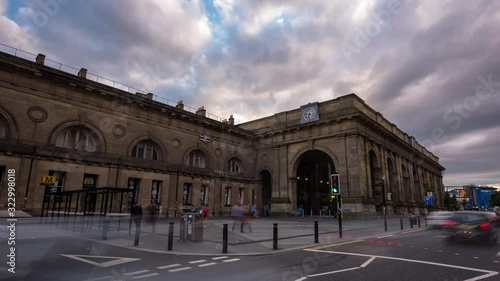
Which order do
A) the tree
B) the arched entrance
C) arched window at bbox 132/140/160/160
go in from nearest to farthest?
1. arched window at bbox 132/140/160/160
2. the arched entrance
3. the tree

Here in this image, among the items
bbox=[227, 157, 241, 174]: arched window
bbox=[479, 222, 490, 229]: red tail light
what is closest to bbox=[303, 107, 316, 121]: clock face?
bbox=[227, 157, 241, 174]: arched window

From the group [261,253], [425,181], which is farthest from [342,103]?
[425,181]

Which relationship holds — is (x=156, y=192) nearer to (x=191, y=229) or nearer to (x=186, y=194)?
(x=186, y=194)

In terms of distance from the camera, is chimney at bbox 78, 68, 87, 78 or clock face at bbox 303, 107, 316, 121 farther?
clock face at bbox 303, 107, 316, 121

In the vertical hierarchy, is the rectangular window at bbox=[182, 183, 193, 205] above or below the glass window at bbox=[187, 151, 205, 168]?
below

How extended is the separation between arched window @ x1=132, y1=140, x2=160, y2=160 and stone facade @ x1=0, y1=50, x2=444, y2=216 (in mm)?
100

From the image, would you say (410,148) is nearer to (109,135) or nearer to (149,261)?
(109,135)

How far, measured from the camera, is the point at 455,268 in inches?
308

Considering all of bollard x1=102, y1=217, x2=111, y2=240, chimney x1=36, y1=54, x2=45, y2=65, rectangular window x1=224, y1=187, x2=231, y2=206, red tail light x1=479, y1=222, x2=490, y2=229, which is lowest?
bollard x1=102, y1=217, x2=111, y2=240

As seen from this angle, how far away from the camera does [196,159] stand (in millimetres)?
33594

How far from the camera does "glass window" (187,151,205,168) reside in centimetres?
3281

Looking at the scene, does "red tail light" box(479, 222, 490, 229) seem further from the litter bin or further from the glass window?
the glass window

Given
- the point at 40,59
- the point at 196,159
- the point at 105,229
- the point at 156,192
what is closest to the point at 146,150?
the point at 156,192

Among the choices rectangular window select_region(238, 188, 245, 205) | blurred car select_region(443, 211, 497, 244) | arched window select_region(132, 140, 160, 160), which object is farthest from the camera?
rectangular window select_region(238, 188, 245, 205)
